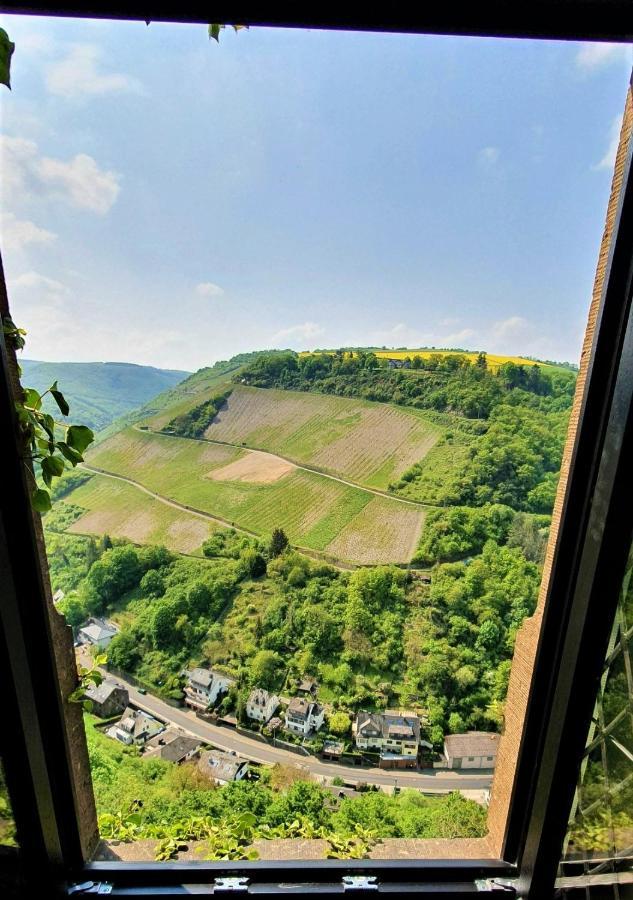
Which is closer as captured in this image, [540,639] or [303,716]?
[540,639]

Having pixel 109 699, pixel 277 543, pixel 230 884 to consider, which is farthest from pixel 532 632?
pixel 109 699

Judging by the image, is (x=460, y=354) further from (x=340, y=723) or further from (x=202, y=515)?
(x=340, y=723)

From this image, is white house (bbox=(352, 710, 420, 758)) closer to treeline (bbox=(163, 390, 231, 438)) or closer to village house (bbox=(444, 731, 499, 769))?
village house (bbox=(444, 731, 499, 769))

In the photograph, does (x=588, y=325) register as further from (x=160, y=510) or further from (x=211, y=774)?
(x=211, y=774)

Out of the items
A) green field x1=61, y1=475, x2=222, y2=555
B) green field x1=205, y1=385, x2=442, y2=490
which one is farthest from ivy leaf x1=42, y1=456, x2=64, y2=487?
green field x1=205, y1=385, x2=442, y2=490

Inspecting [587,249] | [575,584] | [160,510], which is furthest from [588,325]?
[160,510]

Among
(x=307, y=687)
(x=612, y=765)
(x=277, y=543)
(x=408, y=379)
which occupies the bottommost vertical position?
(x=307, y=687)
